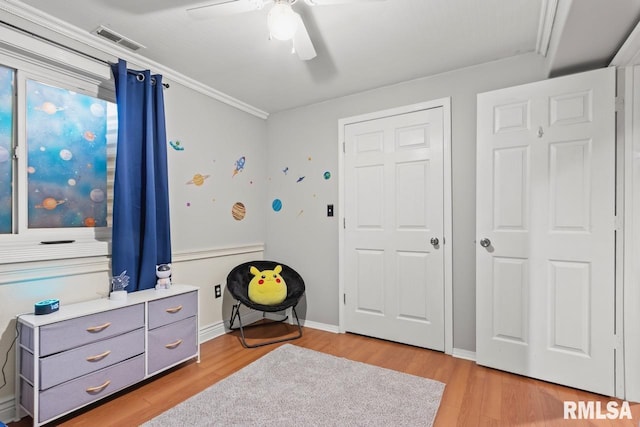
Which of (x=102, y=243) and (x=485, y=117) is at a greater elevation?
(x=485, y=117)

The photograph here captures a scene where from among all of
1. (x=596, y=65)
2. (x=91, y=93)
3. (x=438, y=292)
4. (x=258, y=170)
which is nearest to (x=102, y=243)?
(x=91, y=93)

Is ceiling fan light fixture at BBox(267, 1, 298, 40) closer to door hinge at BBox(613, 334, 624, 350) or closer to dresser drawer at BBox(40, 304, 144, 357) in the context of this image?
dresser drawer at BBox(40, 304, 144, 357)

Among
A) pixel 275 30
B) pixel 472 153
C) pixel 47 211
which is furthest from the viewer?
pixel 472 153

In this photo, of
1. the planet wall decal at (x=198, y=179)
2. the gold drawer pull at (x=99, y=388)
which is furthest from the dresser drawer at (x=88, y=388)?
the planet wall decal at (x=198, y=179)

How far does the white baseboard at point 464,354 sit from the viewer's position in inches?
101

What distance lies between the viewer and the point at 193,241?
291cm

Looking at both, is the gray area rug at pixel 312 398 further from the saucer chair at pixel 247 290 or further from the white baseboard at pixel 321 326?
the white baseboard at pixel 321 326

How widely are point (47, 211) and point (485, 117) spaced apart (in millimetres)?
3152

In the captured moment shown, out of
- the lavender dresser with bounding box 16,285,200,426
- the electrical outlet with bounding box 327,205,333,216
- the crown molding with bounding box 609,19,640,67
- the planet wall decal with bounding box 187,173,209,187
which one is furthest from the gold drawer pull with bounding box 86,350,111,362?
the crown molding with bounding box 609,19,640,67

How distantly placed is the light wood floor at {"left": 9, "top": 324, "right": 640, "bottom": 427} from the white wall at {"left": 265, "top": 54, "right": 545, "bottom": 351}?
38cm

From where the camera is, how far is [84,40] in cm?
212

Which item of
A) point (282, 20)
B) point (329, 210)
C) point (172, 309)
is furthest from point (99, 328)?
point (329, 210)

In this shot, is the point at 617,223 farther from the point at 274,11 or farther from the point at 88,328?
the point at 88,328

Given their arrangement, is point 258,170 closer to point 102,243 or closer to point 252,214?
point 252,214
